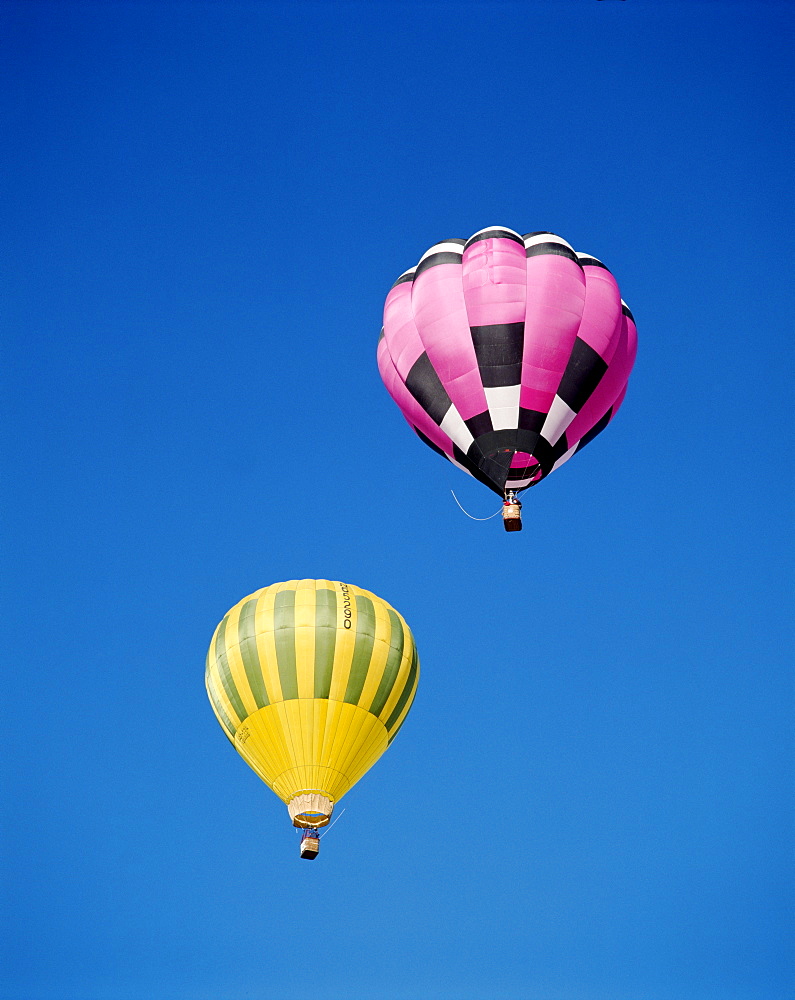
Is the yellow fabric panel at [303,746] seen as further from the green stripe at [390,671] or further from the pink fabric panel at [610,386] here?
the pink fabric panel at [610,386]

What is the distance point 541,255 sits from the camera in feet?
77.3

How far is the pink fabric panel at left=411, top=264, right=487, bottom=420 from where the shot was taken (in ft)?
76.2

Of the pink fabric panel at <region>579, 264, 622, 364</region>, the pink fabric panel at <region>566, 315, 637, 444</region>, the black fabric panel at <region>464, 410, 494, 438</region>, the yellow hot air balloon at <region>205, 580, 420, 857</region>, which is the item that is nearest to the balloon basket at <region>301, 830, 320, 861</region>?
the yellow hot air balloon at <region>205, 580, 420, 857</region>

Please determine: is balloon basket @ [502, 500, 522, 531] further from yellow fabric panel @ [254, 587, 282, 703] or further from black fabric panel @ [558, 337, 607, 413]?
yellow fabric panel @ [254, 587, 282, 703]

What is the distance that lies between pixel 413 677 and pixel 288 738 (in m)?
2.14

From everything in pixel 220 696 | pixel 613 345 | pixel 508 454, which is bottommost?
pixel 220 696

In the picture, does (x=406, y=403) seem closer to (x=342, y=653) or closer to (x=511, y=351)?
(x=511, y=351)

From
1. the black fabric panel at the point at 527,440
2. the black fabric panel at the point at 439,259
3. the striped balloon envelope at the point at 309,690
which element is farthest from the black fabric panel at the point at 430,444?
the striped balloon envelope at the point at 309,690

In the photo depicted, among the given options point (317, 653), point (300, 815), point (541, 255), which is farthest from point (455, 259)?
point (300, 815)

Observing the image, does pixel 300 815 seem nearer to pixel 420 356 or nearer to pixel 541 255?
pixel 420 356

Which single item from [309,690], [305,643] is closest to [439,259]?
[305,643]

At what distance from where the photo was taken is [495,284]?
23.2m

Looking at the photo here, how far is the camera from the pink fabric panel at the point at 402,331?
938 inches

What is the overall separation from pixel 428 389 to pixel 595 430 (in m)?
2.47
